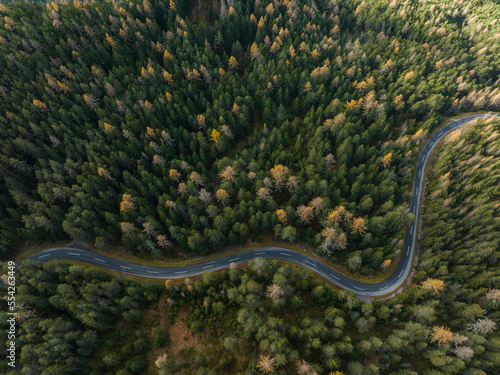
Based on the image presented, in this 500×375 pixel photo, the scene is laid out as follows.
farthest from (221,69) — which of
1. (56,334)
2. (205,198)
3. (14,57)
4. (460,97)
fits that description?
(460,97)

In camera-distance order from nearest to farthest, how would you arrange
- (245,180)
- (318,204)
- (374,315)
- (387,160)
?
(374,315) < (318,204) < (245,180) < (387,160)

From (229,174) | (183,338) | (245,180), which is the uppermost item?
(229,174)

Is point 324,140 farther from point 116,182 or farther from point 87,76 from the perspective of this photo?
point 87,76

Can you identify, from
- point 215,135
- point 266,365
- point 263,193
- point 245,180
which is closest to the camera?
point 266,365

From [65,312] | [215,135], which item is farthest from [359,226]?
[65,312]

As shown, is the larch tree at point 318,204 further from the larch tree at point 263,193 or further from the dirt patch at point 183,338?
the dirt patch at point 183,338

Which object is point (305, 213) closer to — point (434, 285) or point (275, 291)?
point (275, 291)

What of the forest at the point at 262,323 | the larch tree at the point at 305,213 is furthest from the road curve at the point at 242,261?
the larch tree at the point at 305,213
